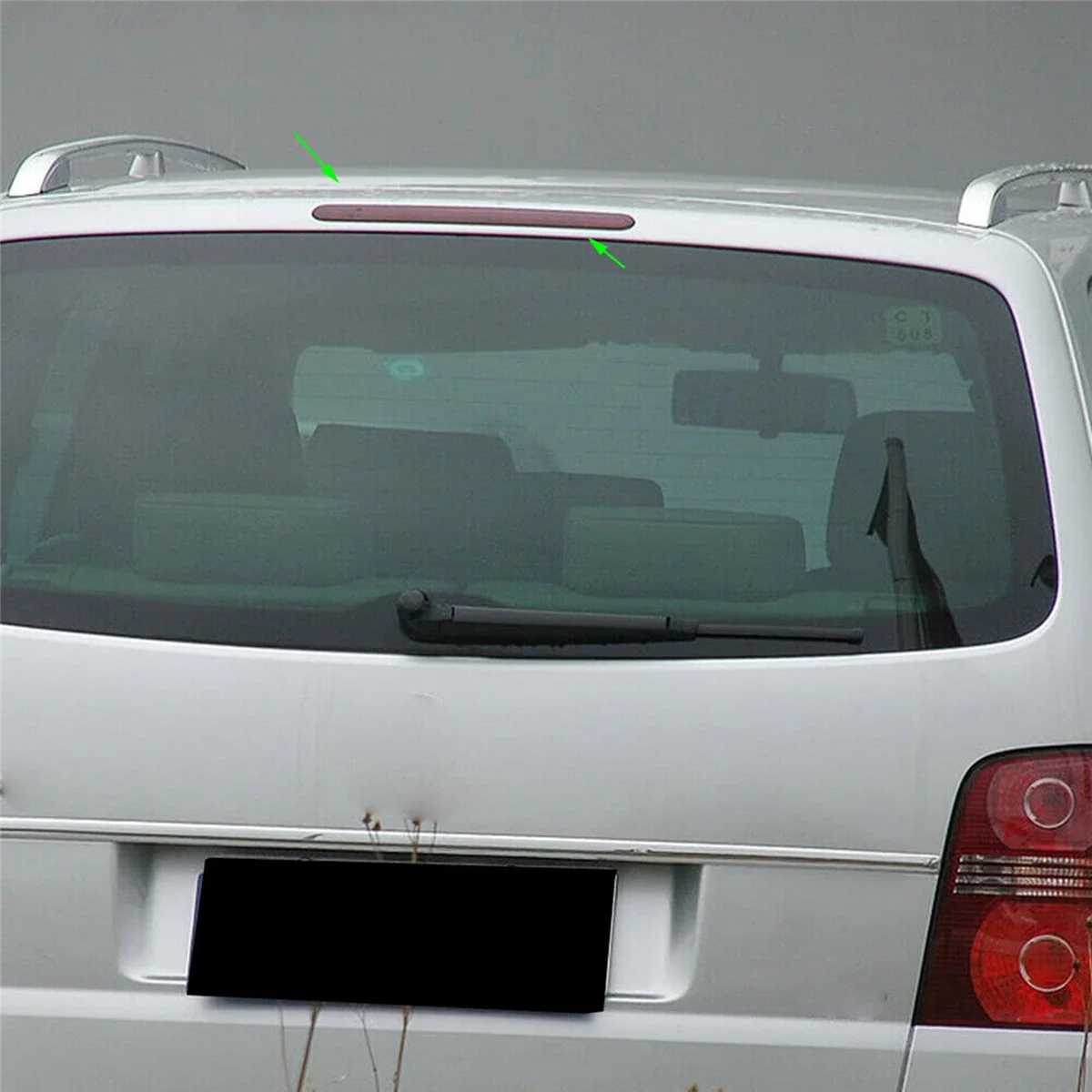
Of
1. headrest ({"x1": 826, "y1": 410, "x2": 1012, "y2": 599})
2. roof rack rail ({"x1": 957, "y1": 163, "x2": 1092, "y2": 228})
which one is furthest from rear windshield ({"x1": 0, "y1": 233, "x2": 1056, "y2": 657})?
roof rack rail ({"x1": 957, "y1": 163, "x2": 1092, "y2": 228})

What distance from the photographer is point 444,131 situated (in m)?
9.53

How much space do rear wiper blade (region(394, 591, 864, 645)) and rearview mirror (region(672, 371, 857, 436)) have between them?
0.26 metres

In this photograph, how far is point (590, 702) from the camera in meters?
2.64

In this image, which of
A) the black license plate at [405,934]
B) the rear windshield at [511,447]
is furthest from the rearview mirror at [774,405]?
the black license plate at [405,934]

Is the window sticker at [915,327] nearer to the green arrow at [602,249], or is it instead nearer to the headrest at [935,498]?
the headrest at [935,498]

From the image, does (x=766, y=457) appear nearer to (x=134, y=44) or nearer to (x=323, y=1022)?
(x=323, y=1022)

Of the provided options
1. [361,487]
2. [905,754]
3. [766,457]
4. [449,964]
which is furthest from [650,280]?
[449,964]

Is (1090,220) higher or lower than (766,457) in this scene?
higher

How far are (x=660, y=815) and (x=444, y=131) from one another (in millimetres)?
7203

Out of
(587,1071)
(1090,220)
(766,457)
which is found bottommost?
(587,1071)

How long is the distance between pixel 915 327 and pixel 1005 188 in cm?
36

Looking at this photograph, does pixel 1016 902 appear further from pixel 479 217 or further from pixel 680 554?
pixel 479 217

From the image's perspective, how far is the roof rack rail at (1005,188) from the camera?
290 centimetres

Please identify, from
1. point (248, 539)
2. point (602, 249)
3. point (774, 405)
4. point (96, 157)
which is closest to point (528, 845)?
point (248, 539)
